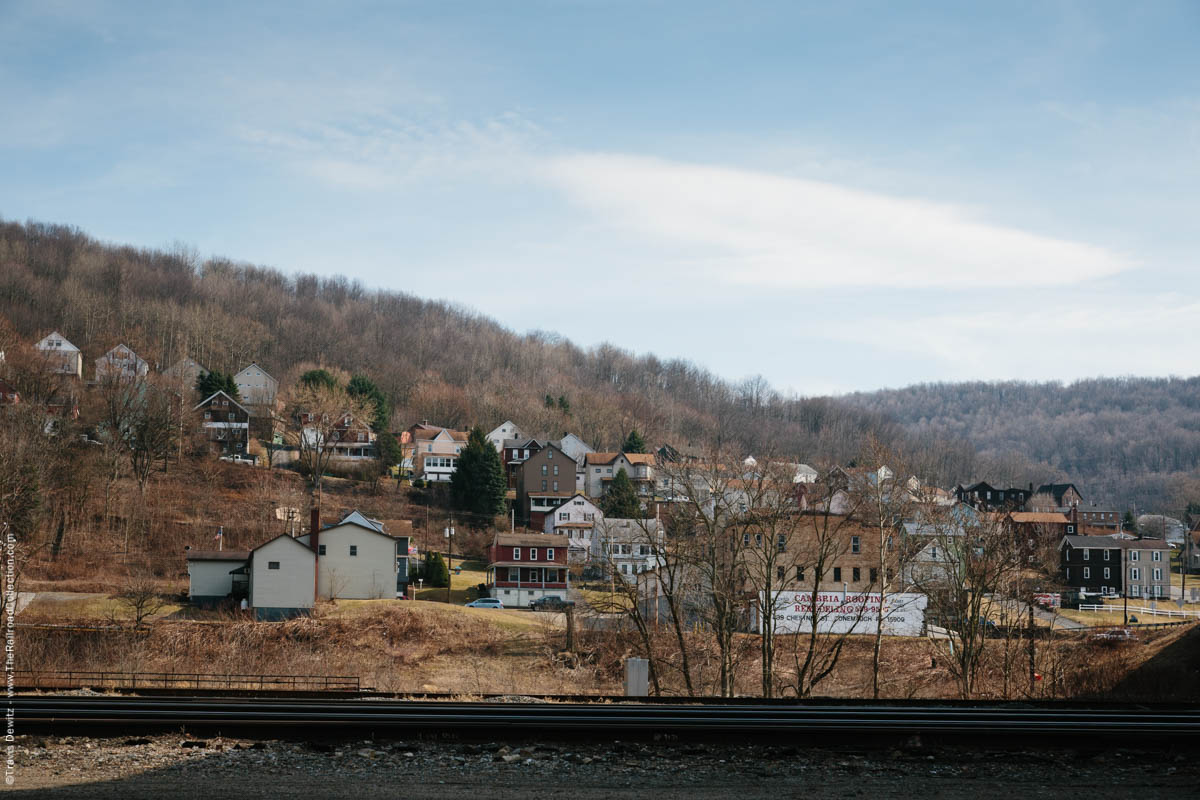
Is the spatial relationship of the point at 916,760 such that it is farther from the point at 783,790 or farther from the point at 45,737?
the point at 45,737

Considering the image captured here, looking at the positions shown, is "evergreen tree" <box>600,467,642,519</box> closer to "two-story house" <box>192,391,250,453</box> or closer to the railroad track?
"two-story house" <box>192,391,250,453</box>

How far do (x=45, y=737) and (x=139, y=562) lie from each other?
137 ft

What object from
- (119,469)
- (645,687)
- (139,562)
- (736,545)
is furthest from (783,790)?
(119,469)

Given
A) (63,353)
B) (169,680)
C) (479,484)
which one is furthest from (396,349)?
(169,680)

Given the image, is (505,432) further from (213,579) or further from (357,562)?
(213,579)

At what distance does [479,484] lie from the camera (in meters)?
73.8

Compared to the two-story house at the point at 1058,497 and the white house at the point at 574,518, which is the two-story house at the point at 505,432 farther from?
the two-story house at the point at 1058,497

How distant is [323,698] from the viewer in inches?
654

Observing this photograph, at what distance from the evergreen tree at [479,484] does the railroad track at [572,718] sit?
57.3m

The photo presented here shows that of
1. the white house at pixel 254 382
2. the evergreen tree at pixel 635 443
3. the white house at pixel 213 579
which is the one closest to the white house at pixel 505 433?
the evergreen tree at pixel 635 443

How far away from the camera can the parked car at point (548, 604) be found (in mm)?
50425

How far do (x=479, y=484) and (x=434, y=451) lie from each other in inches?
808

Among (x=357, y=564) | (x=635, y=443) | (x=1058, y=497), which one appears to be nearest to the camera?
(x=357, y=564)

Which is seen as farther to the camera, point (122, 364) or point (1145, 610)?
point (122, 364)
